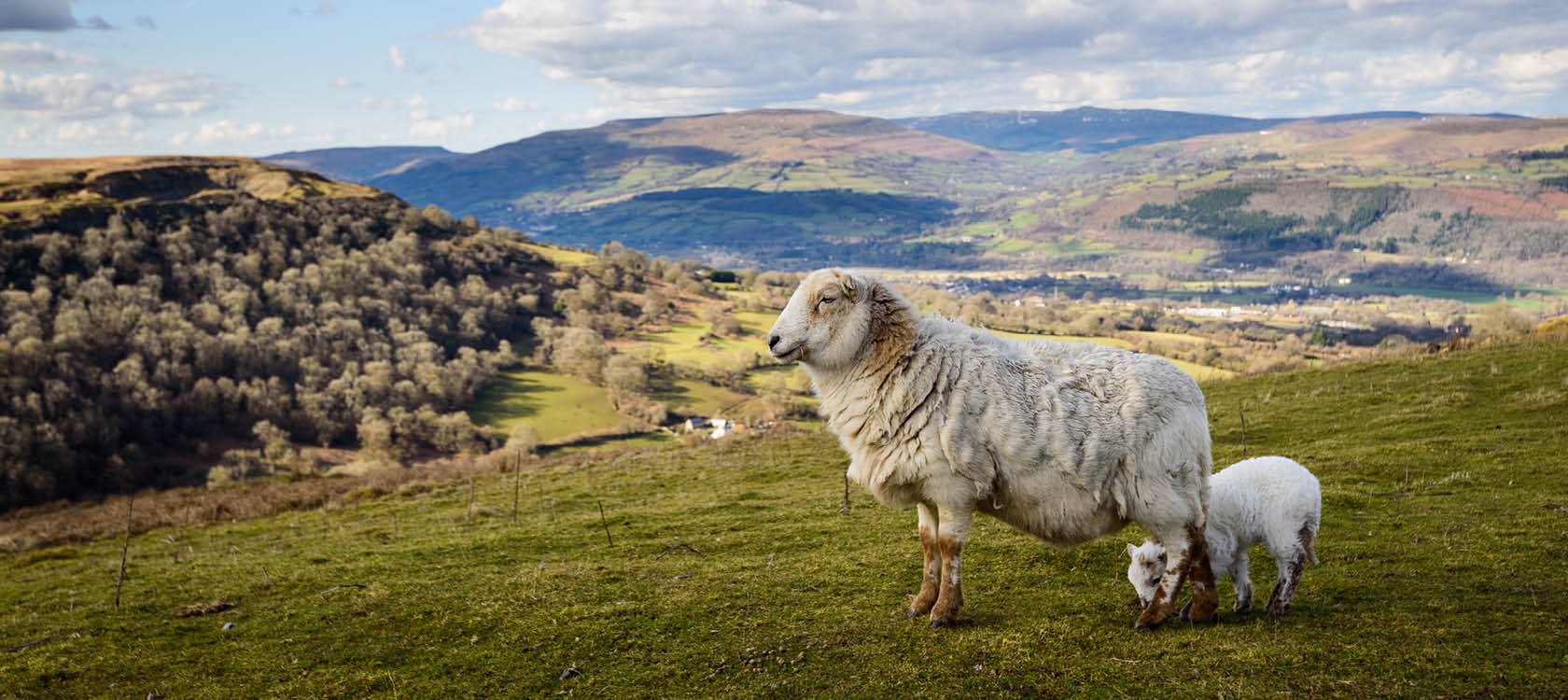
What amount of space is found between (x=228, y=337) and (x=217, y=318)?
498 cm

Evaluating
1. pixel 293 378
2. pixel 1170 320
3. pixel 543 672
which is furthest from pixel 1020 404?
pixel 1170 320

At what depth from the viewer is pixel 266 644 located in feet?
30.7

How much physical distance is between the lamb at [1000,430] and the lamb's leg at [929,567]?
0.04ft

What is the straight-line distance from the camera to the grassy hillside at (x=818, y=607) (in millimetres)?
6805

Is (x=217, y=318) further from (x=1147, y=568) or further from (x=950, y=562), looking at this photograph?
(x=1147, y=568)

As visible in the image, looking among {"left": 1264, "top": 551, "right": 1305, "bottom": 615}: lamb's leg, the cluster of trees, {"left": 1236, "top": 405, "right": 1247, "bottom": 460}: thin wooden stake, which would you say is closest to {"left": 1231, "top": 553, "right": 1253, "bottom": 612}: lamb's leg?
{"left": 1264, "top": 551, "right": 1305, "bottom": 615}: lamb's leg

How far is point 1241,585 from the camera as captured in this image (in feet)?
27.0

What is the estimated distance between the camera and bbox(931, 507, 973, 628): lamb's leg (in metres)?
7.60

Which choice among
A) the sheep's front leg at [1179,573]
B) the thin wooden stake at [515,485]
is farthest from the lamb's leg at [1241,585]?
the thin wooden stake at [515,485]

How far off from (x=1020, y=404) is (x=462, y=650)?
611 centimetres

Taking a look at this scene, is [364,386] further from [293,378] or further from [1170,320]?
[1170,320]

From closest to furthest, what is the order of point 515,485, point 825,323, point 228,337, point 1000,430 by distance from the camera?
point 1000,430
point 825,323
point 515,485
point 228,337

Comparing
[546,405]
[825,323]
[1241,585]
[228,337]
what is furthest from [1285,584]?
[228,337]

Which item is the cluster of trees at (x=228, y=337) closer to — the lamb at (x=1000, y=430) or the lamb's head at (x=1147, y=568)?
the lamb at (x=1000, y=430)
